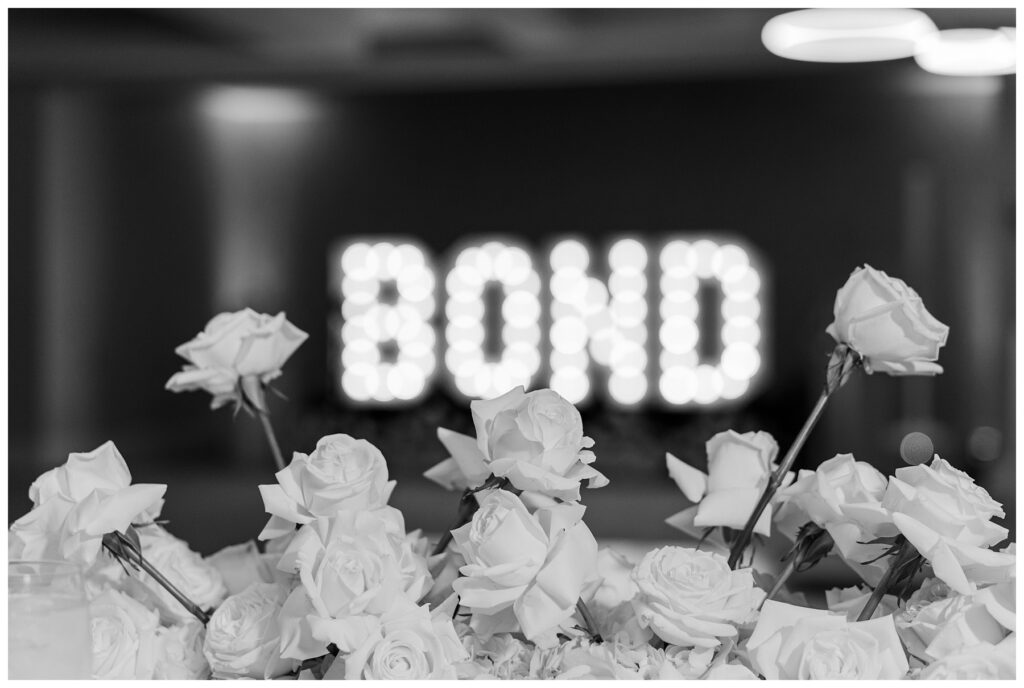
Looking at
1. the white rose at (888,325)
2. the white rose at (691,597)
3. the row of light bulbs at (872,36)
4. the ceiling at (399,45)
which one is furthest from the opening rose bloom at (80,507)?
the ceiling at (399,45)

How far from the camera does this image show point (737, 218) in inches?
147

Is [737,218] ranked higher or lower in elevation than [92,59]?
lower

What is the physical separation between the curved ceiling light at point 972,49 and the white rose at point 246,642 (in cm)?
298

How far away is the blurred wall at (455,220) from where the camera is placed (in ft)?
11.9

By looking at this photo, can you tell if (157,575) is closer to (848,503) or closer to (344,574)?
(344,574)

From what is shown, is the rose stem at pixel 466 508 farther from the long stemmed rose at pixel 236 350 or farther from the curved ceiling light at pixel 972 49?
the curved ceiling light at pixel 972 49

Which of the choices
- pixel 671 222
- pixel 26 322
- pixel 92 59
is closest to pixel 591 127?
pixel 671 222

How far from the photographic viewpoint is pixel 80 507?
0.48 meters

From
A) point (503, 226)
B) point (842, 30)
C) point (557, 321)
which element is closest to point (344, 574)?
point (842, 30)

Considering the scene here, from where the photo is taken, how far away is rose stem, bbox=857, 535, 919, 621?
47 cm

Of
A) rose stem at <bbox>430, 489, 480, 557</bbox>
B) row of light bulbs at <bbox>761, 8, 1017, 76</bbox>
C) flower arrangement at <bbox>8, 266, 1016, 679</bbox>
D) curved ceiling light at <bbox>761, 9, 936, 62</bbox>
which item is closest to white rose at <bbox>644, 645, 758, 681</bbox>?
flower arrangement at <bbox>8, 266, 1016, 679</bbox>

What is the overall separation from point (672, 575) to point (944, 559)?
0.35 ft

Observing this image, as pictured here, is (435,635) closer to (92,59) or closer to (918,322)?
(918,322)

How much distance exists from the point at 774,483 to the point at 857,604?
7 centimetres
